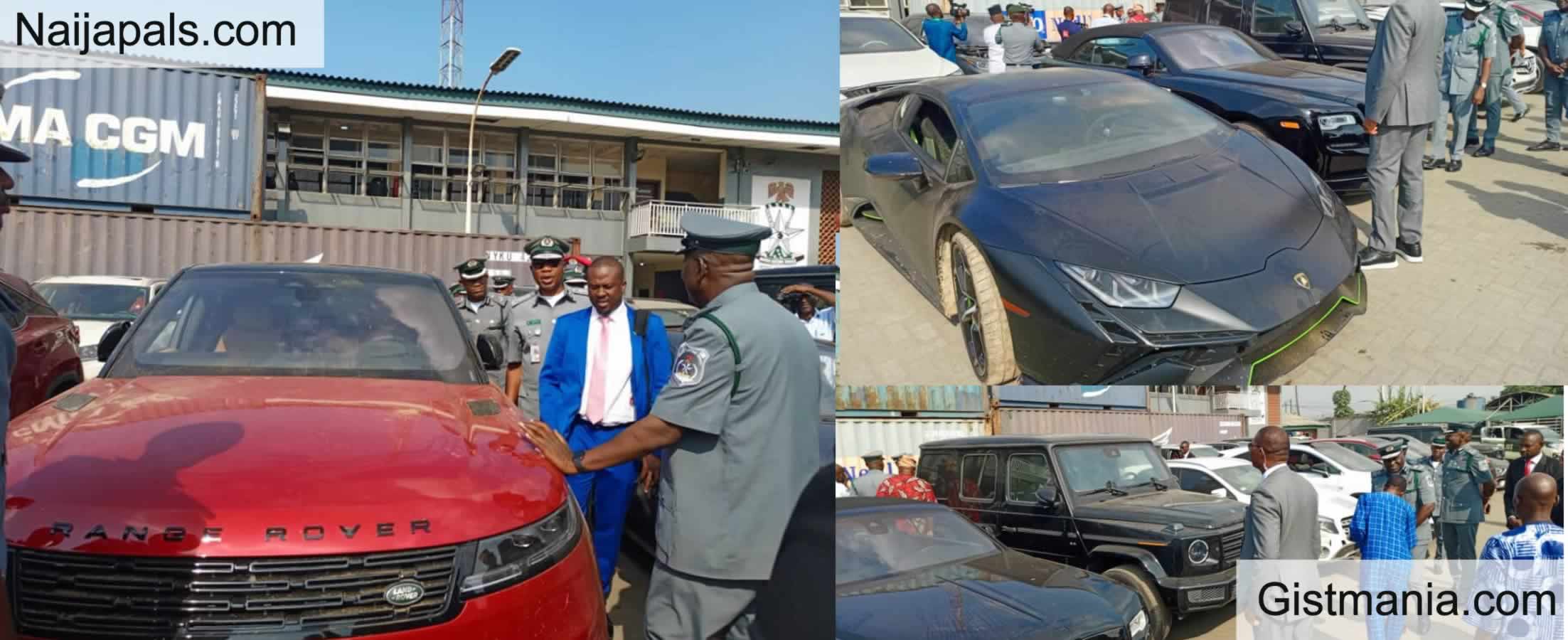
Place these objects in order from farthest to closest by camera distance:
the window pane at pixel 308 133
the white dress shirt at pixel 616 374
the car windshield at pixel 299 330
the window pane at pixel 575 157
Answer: the window pane at pixel 575 157 < the window pane at pixel 308 133 < the white dress shirt at pixel 616 374 < the car windshield at pixel 299 330

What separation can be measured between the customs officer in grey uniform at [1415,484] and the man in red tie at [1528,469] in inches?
5.9

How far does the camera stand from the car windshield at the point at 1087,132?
2293 mm

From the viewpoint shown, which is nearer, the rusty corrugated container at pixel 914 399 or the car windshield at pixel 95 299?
the rusty corrugated container at pixel 914 399

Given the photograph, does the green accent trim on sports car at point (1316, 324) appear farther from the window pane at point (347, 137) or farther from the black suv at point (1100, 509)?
the window pane at point (347, 137)

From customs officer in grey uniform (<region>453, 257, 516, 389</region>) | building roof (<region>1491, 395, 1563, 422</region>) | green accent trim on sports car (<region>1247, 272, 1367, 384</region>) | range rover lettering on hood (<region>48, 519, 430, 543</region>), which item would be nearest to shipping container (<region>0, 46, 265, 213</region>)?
customs officer in grey uniform (<region>453, 257, 516, 389</region>)

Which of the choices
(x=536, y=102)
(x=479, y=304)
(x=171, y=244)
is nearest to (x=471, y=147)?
(x=536, y=102)

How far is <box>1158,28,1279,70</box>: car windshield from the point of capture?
2.55 metres

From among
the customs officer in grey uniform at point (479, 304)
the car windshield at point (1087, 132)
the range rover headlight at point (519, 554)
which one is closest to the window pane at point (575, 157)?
the customs officer in grey uniform at point (479, 304)

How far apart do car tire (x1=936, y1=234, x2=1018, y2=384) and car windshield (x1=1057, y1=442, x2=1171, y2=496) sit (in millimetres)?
274

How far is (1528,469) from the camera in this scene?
267 centimetres

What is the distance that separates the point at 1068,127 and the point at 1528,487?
143 centimetres

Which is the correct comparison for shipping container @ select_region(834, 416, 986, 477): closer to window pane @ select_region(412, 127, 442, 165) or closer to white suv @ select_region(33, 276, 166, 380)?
white suv @ select_region(33, 276, 166, 380)

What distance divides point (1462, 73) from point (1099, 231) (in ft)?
3.23

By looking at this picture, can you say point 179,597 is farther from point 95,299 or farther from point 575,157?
point 575,157
